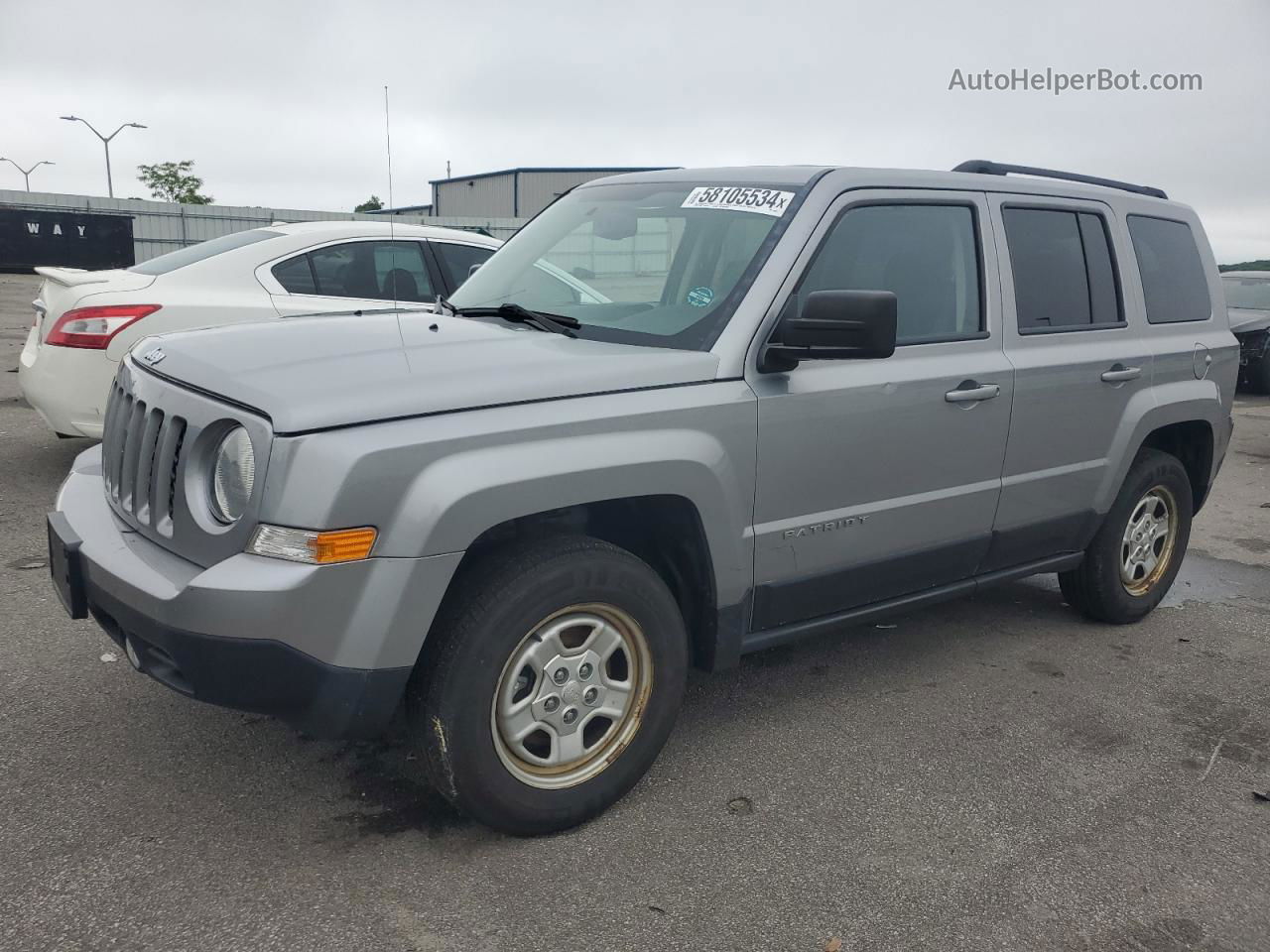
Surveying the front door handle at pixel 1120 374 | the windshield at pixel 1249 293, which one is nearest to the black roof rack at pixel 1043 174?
the front door handle at pixel 1120 374

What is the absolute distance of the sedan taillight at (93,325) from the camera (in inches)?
233

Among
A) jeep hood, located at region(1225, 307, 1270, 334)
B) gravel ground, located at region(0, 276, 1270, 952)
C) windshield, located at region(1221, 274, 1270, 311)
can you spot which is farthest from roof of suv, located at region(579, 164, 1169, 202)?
windshield, located at region(1221, 274, 1270, 311)

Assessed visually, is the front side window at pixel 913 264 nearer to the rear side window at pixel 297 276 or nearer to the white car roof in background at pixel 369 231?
the white car roof in background at pixel 369 231

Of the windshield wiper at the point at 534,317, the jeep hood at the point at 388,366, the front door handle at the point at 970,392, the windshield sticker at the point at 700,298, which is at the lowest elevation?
the front door handle at the point at 970,392

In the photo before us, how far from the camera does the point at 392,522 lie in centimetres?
256

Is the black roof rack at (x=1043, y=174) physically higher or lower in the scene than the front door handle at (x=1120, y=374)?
higher

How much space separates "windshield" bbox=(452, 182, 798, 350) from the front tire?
83 cm

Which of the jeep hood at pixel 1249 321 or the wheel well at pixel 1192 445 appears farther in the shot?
the jeep hood at pixel 1249 321

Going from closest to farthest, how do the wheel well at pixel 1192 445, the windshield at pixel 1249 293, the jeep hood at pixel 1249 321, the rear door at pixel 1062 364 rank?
the rear door at pixel 1062 364, the wheel well at pixel 1192 445, the jeep hood at pixel 1249 321, the windshield at pixel 1249 293

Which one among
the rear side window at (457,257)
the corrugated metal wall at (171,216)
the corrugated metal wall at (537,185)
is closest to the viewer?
the rear side window at (457,257)

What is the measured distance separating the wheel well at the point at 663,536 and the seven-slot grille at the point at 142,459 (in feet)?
2.62

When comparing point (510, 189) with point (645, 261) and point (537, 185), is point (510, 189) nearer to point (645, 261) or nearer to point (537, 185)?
point (537, 185)

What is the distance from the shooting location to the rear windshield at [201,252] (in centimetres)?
642

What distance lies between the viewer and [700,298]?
11.2 ft
